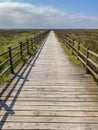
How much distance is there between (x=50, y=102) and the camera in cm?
588

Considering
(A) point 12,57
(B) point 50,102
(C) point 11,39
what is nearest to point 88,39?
(C) point 11,39

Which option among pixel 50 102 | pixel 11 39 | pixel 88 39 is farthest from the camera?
pixel 11 39

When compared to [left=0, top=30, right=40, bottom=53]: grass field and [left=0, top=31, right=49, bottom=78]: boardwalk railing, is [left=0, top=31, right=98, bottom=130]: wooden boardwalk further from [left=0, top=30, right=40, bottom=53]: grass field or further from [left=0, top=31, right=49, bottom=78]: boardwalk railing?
[left=0, top=30, right=40, bottom=53]: grass field

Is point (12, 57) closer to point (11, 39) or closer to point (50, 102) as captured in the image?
point (50, 102)

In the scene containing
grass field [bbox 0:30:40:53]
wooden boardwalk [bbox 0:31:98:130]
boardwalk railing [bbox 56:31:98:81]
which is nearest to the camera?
wooden boardwalk [bbox 0:31:98:130]

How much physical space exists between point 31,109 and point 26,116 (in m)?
0.43

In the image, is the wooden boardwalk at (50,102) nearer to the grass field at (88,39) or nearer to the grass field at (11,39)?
the grass field at (11,39)

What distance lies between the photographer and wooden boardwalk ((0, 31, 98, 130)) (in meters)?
4.64

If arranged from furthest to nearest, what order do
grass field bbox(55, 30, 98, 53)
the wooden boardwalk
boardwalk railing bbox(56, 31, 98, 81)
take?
grass field bbox(55, 30, 98, 53) → boardwalk railing bbox(56, 31, 98, 81) → the wooden boardwalk

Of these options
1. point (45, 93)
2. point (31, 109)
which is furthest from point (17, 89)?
point (31, 109)

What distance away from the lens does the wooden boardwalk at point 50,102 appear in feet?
15.2

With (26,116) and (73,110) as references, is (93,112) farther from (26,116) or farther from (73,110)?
(26,116)

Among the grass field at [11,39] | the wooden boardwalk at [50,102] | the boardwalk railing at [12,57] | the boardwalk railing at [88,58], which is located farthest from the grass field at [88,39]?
the wooden boardwalk at [50,102]

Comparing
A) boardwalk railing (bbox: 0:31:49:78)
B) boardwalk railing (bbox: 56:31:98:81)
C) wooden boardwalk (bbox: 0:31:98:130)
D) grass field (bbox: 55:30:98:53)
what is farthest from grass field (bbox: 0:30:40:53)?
wooden boardwalk (bbox: 0:31:98:130)
